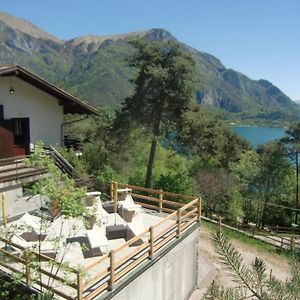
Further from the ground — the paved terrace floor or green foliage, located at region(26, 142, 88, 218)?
green foliage, located at region(26, 142, 88, 218)

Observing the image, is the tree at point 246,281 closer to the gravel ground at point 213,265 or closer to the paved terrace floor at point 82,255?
the paved terrace floor at point 82,255

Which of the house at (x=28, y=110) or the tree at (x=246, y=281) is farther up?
the house at (x=28, y=110)

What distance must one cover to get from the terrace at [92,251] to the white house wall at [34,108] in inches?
257

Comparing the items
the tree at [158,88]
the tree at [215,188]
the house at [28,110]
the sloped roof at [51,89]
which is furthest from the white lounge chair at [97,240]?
the tree at [215,188]

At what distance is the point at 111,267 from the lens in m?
9.09

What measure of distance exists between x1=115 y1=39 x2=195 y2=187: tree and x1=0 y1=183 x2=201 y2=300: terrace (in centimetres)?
1096

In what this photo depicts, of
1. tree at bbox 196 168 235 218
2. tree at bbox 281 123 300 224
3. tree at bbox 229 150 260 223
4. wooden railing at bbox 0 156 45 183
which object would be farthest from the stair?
tree at bbox 281 123 300 224

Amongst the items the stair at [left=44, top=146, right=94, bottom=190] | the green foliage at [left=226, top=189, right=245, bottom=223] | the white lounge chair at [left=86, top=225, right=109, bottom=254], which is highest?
the stair at [left=44, top=146, right=94, bottom=190]

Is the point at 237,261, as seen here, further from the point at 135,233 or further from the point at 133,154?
the point at 133,154

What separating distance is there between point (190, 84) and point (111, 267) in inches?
677

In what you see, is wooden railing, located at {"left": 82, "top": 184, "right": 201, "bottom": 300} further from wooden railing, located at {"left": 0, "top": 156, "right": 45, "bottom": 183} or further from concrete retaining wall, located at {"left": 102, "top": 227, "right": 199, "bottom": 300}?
wooden railing, located at {"left": 0, "top": 156, "right": 45, "bottom": 183}

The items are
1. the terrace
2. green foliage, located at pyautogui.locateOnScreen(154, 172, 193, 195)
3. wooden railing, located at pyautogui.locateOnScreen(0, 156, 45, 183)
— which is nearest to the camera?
the terrace

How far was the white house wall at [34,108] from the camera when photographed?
17.1 meters

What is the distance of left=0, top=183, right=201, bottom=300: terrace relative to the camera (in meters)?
8.42
